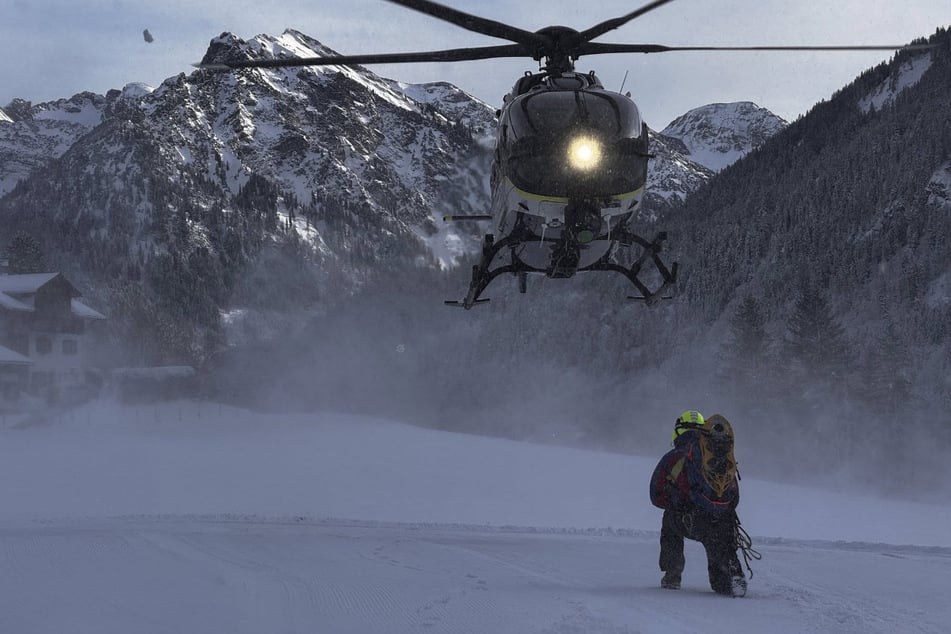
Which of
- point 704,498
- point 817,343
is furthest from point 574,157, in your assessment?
point 817,343

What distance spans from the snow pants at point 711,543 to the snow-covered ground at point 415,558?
0.98 feet

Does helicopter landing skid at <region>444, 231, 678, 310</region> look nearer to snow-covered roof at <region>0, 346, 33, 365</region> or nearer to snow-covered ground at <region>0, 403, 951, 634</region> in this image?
snow-covered ground at <region>0, 403, 951, 634</region>

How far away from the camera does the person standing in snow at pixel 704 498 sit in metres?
7.75

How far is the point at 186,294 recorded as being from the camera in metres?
136

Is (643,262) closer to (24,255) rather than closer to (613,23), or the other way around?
(613,23)

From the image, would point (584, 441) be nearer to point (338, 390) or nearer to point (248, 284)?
point (338, 390)

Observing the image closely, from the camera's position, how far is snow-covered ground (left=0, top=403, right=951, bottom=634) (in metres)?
6.15

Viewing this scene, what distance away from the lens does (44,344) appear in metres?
50.9

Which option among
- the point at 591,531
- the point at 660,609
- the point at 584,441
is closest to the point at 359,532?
the point at 591,531

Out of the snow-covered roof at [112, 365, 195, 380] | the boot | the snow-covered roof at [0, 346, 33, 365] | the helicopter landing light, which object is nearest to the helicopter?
the helicopter landing light

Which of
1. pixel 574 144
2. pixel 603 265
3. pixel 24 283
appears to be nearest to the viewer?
pixel 574 144

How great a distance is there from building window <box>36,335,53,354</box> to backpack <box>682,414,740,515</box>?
5225 cm

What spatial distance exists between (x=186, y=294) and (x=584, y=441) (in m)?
90.4

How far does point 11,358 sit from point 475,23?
44.8m
